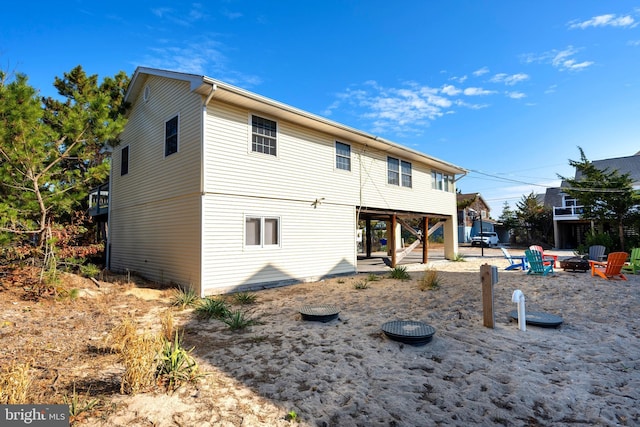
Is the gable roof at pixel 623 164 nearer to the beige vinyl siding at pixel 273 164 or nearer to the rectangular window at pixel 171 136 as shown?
the beige vinyl siding at pixel 273 164

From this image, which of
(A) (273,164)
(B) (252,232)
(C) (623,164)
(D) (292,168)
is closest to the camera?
(B) (252,232)

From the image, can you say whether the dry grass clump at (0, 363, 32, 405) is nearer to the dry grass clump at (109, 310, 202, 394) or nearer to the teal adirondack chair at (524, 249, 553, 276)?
the dry grass clump at (109, 310, 202, 394)

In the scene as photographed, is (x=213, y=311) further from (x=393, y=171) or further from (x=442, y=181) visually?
(x=442, y=181)

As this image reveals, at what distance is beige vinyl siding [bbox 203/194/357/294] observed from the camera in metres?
8.32

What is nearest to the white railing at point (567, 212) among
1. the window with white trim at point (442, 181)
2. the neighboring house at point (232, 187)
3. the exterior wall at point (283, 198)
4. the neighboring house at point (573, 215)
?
the neighboring house at point (573, 215)

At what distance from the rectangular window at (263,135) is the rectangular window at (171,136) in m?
2.50

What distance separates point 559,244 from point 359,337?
108 feet

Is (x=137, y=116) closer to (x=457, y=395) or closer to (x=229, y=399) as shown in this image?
(x=229, y=399)

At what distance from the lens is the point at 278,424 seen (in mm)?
2600

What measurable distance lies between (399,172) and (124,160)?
40.4ft

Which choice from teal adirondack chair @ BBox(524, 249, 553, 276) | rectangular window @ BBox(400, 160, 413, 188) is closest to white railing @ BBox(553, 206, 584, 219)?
teal adirondack chair @ BBox(524, 249, 553, 276)

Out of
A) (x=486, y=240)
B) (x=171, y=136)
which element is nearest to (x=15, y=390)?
(x=171, y=136)

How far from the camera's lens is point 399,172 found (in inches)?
571

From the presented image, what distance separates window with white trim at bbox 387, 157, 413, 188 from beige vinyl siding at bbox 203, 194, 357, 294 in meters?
3.21
